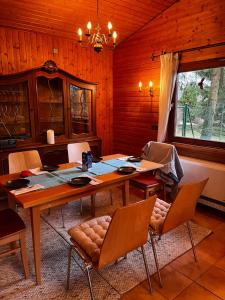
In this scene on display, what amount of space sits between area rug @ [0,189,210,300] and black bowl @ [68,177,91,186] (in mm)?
711

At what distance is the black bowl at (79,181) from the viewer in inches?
73.9

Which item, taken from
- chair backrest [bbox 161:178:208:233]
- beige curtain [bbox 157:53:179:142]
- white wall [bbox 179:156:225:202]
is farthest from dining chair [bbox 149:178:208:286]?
beige curtain [bbox 157:53:179:142]

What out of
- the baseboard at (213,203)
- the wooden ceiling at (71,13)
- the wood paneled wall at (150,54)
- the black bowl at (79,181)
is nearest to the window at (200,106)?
the wood paneled wall at (150,54)

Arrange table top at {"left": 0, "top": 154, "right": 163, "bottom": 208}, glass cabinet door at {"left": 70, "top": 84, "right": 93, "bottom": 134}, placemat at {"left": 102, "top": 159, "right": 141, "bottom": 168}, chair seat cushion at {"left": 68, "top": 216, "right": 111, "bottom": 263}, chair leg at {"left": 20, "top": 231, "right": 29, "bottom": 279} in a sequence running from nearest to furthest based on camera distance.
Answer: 1. chair seat cushion at {"left": 68, "top": 216, "right": 111, "bottom": 263}
2. table top at {"left": 0, "top": 154, "right": 163, "bottom": 208}
3. chair leg at {"left": 20, "top": 231, "right": 29, "bottom": 279}
4. placemat at {"left": 102, "top": 159, "right": 141, "bottom": 168}
5. glass cabinet door at {"left": 70, "top": 84, "right": 93, "bottom": 134}

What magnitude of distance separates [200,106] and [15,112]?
2.57 meters

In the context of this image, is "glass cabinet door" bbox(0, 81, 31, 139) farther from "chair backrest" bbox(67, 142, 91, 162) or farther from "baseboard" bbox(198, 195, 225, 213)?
"baseboard" bbox(198, 195, 225, 213)

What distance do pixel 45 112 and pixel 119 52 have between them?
1821mm

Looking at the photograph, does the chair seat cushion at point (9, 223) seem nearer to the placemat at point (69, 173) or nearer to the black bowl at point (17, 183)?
the black bowl at point (17, 183)

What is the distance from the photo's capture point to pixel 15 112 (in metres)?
3.14

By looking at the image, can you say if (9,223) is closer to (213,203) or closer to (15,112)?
(15,112)

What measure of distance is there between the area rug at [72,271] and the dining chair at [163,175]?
0.55 meters

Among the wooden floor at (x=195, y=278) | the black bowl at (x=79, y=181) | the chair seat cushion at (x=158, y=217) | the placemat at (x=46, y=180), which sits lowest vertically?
the wooden floor at (x=195, y=278)

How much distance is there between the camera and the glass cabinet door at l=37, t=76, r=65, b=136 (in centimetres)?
329

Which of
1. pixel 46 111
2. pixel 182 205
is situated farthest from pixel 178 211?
pixel 46 111
